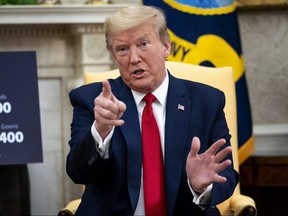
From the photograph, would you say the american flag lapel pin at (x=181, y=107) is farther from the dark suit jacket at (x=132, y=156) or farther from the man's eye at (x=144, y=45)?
the man's eye at (x=144, y=45)

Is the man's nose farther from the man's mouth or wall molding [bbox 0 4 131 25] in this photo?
wall molding [bbox 0 4 131 25]

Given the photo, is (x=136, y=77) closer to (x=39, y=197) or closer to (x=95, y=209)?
(x=95, y=209)

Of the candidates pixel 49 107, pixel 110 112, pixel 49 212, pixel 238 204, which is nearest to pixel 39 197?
pixel 49 212

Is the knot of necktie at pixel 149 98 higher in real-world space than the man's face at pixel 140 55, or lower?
lower

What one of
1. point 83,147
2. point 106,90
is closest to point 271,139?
point 83,147

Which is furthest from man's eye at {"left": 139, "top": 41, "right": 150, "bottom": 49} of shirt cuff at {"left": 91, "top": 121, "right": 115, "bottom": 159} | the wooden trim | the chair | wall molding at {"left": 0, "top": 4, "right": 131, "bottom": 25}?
the wooden trim

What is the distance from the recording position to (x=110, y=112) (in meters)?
2.02

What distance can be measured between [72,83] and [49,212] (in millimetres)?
830

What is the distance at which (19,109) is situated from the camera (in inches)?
150

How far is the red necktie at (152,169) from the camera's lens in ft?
7.73

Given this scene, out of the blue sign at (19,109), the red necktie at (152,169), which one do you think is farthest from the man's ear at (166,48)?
the blue sign at (19,109)

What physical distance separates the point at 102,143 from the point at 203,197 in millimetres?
345

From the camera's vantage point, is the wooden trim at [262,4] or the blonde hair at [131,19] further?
the wooden trim at [262,4]

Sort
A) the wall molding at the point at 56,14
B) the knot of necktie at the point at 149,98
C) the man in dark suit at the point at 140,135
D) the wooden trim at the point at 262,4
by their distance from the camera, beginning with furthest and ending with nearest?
the wooden trim at the point at 262,4 < the wall molding at the point at 56,14 < the knot of necktie at the point at 149,98 < the man in dark suit at the point at 140,135
